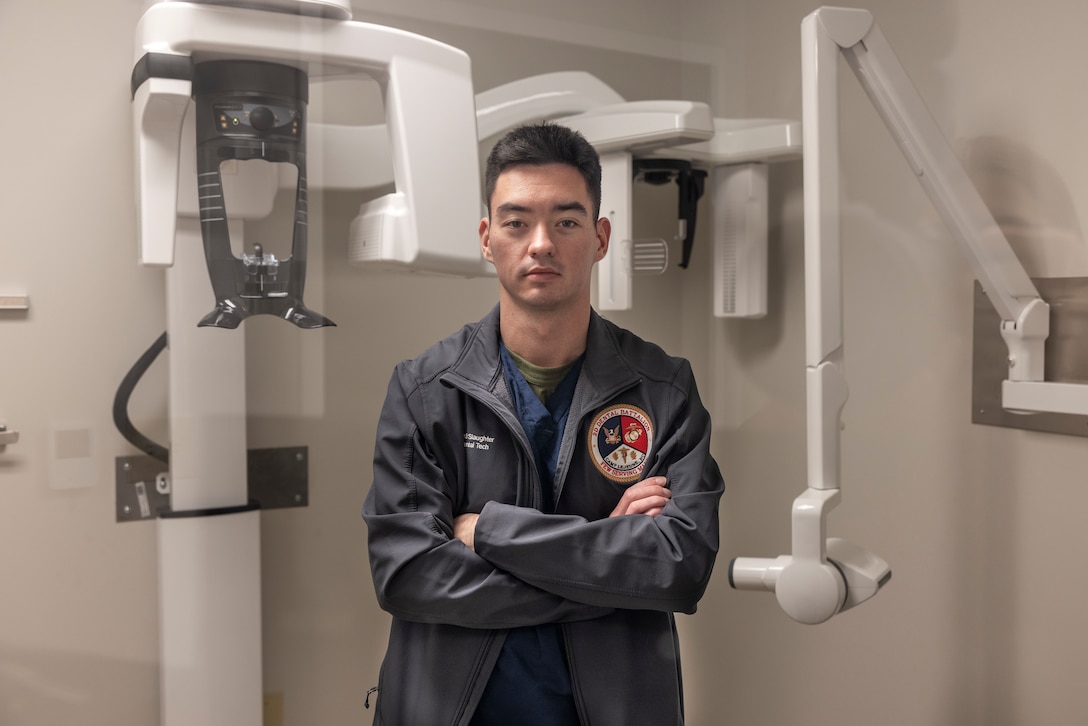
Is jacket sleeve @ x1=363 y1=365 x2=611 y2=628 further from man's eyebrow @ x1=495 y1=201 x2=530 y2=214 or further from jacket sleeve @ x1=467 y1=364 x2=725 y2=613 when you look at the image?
man's eyebrow @ x1=495 y1=201 x2=530 y2=214

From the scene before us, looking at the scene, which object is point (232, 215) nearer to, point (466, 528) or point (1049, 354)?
point (466, 528)

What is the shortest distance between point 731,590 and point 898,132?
876 mm

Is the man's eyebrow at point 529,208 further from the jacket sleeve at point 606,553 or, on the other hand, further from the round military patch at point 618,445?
the jacket sleeve at point 606,553

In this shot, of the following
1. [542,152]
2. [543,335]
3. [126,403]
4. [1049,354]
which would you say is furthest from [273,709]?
[1049,354]

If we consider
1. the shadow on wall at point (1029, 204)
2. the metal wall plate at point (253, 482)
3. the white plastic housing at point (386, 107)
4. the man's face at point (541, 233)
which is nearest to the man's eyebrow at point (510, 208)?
the man's face at point (541, 233)

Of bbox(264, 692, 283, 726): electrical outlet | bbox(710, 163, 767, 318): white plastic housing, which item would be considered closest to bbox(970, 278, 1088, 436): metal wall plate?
bbox(710, 163, 767, 318): white plastic housing

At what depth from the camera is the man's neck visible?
122cm

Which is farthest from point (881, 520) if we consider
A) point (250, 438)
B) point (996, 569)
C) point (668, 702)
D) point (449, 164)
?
point (250, 438)

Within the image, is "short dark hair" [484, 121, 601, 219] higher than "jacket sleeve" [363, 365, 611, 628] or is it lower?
higher

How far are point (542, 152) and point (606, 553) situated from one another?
52 centimetres

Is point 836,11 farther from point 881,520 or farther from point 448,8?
point 881,520

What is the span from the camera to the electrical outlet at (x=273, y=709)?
144 centimetres

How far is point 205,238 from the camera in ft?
4.00

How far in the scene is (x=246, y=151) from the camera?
1.20 m
